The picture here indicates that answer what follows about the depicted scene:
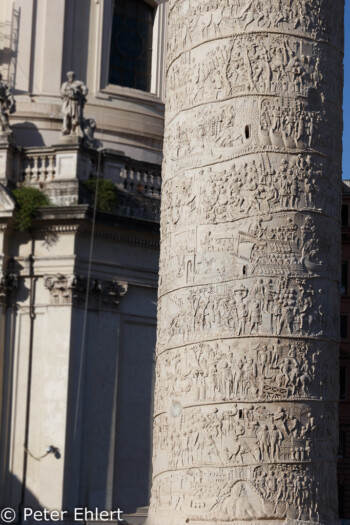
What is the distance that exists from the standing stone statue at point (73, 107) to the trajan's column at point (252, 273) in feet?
38.1

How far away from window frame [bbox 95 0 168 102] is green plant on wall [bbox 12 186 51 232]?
3714mm

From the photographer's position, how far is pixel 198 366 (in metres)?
11.9

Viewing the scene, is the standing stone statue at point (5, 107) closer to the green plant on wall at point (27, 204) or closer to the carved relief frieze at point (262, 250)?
the green plant on wall at point (27, 204)

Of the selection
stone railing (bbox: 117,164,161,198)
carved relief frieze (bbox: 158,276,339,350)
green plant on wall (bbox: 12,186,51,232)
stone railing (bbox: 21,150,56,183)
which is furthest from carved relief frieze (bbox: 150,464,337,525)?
stone railing (bbox: 117,164,161,198)

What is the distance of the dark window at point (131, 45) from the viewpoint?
27.5m

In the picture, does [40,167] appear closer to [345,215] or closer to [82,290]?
[82,290]

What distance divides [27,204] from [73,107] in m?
2.00

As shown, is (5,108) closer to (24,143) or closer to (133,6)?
(24,143)

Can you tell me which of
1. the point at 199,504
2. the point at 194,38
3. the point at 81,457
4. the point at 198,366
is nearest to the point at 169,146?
the point at 194,38

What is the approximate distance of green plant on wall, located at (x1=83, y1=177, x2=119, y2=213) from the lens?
23875mm

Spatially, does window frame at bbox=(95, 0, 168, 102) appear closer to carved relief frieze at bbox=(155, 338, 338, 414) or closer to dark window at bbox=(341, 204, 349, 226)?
carved relief frieze at bbox=(155, 338, 338, 414)

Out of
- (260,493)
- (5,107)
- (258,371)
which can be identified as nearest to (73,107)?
(5,107)

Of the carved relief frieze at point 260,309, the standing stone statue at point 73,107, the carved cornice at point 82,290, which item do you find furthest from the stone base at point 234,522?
the standing stone statue at point 73,107

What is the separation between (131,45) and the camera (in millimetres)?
27750
